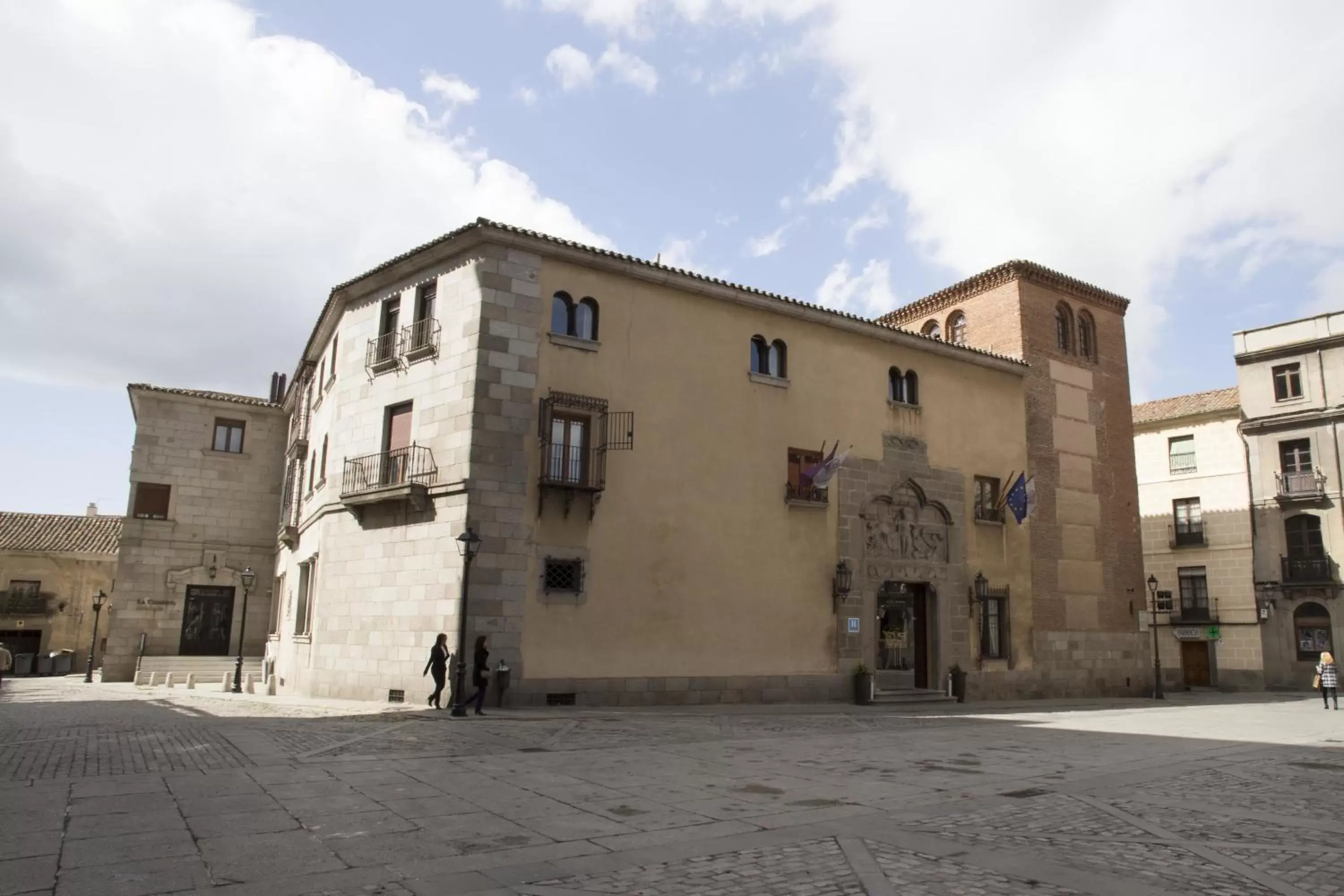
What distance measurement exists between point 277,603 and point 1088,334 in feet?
93.3

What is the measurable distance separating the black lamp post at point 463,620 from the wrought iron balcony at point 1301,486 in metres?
33.4

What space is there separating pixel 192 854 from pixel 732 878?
390cm

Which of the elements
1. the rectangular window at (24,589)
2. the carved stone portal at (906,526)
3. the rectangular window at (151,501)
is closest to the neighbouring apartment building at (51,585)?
the rectangular window at (24,589)

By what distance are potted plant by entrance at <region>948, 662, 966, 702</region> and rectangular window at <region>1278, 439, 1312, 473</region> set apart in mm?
21340

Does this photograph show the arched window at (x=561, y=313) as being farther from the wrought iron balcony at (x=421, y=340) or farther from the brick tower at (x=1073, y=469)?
the brick tower at (x=1073, y=469)

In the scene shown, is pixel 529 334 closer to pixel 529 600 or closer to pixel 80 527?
pixel 529 600

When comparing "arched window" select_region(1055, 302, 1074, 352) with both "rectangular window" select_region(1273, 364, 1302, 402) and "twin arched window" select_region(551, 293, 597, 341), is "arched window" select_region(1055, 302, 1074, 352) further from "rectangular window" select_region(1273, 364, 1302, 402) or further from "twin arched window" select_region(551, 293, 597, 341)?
"twin arched window" select_region(551, 293, 597, 341)

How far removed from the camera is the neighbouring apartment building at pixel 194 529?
3014 centimetres

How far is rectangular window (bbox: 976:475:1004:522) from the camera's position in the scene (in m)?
26.4

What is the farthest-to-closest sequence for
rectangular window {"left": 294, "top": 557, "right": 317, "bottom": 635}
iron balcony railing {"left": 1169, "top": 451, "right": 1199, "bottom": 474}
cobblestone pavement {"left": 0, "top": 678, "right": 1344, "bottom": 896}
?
iron balcony railing {"left": 1169, "top": 451, "right": 1199, "bottom": 474}
rectangular window {"left": 294, "top": 557, "right": 317, "bottom": 635}
cobblestone pavement {"left": 0, "top": 678, "right": 1344, "bottom": 896}

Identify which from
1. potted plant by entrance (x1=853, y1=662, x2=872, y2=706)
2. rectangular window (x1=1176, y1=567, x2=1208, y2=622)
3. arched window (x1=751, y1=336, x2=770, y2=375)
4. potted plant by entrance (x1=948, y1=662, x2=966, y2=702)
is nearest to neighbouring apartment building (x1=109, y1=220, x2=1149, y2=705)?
arched window (x1=751, y1=336, x2=770, y2=375)

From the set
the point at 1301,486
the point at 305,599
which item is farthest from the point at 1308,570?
the point at 305,599

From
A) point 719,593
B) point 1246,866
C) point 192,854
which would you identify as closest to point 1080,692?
point 719,593

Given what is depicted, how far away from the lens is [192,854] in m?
6.52
